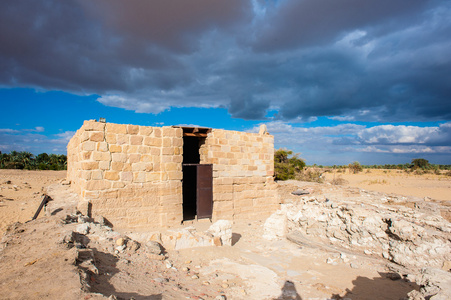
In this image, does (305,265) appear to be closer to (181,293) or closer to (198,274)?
(198,274)

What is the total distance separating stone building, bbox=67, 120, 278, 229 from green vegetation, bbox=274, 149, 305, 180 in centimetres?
782

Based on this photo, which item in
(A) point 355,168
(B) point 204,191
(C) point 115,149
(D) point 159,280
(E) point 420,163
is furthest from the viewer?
(E) point 420,163

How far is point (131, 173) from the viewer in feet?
25.8

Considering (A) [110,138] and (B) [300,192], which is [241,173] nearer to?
(B) [300,192]

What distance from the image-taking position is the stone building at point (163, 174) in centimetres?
734

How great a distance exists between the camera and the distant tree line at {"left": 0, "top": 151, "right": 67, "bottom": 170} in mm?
29911

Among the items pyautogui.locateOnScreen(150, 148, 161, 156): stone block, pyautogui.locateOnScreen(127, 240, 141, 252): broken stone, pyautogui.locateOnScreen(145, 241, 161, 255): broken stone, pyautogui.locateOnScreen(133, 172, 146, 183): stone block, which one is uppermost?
pyautogui.locateOnScreen(150, 148, 161, 156): stone block

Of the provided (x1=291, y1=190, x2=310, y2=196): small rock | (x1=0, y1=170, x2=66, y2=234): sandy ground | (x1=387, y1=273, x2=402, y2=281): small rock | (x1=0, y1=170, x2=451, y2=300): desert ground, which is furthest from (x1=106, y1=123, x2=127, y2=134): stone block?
(x1=291, y1=190, x2=310, y2=196): small rock

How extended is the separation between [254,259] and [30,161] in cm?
3437

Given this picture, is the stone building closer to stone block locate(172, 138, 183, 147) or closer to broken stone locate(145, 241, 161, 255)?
stone block locate(172, 138, 183, 147)

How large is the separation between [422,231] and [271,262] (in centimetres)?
332

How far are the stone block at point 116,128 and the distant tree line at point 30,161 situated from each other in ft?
95.1

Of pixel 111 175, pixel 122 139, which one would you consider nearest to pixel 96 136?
pixel 122 139

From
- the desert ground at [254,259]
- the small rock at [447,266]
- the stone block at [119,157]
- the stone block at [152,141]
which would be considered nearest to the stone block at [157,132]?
the stone block at [152,141]
